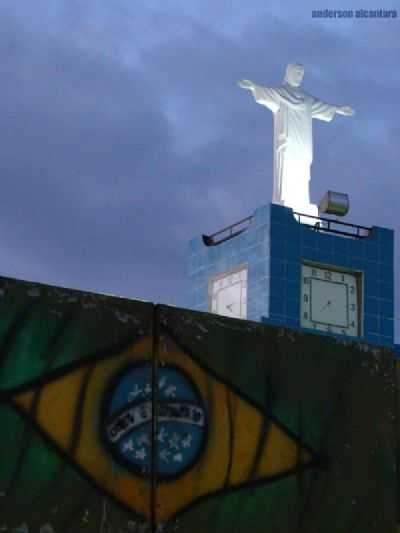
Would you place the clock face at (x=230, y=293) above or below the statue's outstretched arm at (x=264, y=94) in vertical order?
below

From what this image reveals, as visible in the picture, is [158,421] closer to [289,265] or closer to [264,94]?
[289,265]

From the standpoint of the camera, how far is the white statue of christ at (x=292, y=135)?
25016mm

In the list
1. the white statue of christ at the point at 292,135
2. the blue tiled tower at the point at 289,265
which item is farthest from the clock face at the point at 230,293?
the white statue of christ at the point at 292,135

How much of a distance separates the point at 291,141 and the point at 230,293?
3.83m

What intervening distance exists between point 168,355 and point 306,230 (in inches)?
628

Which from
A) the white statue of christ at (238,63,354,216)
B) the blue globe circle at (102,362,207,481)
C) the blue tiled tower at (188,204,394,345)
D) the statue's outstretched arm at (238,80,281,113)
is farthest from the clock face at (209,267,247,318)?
the blue globe circle at (102,362,207,481)

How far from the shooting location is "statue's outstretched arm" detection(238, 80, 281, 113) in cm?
2553

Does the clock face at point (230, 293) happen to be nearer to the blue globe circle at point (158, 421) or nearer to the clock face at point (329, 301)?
the clock face at point (329, 301)

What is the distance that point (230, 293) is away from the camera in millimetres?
24250

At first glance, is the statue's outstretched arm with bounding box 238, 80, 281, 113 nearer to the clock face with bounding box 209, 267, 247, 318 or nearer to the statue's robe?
the statue's robe

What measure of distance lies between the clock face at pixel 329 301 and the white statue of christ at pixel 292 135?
153 cm

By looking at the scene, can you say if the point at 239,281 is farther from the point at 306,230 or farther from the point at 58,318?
the point at 58,318

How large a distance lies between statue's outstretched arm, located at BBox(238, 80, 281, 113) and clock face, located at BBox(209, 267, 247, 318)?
4103mm

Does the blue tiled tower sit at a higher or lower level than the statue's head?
lower
